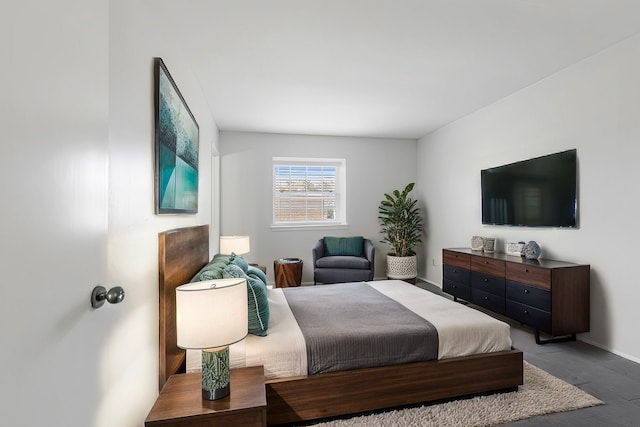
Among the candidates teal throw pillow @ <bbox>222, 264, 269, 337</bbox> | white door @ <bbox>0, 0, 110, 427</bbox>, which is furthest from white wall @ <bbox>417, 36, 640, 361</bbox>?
white door @ <bbox>0, 0, 110, 427</bbox>

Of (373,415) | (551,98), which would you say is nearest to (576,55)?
(551,98)

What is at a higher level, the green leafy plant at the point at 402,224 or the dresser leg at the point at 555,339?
the green leafy plant at the point at 402,224

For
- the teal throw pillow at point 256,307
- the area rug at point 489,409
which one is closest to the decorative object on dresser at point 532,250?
the area rug at point 489,409

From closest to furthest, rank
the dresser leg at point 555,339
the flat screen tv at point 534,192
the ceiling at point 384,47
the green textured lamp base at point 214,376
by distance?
the green textured lamp base at point 214,376, the ceiling at point 384,47, the dresser leg at point 555,339, the flat screen tv at point 534,192

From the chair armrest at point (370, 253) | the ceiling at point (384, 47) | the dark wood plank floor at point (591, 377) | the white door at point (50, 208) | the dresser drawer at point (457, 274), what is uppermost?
the ceiling at point (384, 47)

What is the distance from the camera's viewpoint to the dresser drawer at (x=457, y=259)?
150 inches

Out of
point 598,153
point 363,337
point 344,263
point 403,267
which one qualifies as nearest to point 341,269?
point 344,263

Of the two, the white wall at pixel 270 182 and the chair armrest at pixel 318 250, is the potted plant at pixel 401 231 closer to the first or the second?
the white wall at pixel 270 182

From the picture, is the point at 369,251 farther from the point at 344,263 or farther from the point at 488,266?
the point at 488,266

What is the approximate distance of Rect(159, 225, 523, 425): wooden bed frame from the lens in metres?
1.74

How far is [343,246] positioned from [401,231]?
3.27 ft

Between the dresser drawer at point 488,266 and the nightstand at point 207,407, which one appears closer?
the nightstand at point 207,407

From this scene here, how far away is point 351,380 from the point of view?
1.84 m

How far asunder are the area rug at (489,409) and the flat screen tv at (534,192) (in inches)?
62.8
